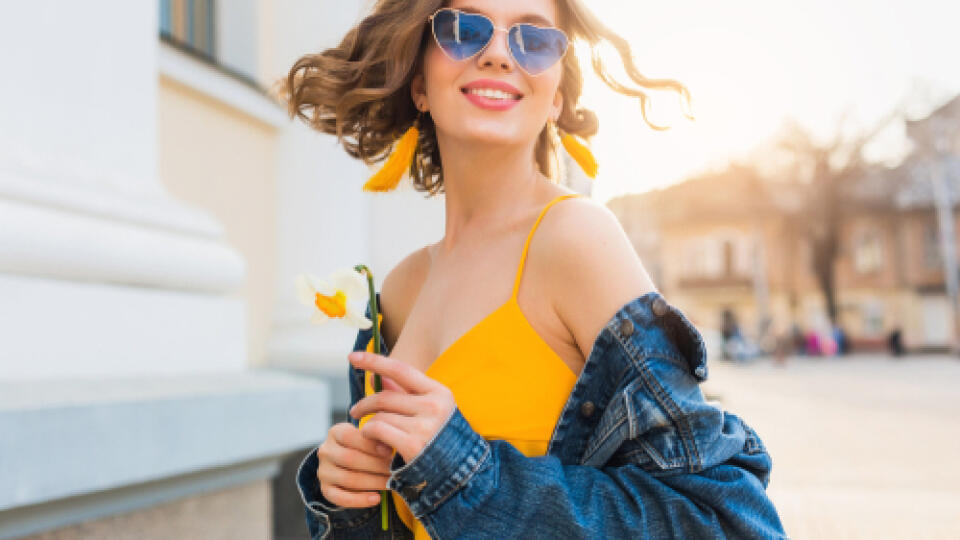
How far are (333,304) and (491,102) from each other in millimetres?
390

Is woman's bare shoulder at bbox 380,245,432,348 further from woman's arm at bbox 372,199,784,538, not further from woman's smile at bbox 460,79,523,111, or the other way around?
woman's arm at bbox 372,199,784,538

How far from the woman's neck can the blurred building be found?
40.4 meters

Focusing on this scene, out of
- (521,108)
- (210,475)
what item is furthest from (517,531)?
(210,475)

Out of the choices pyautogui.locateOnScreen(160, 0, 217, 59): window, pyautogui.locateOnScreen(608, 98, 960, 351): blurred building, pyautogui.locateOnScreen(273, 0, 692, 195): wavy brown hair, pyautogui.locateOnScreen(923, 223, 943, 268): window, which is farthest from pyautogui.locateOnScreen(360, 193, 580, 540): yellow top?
pyautogui.locateOnScreen(923, 223, 943, 268): window

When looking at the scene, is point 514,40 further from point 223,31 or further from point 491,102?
point 223,31

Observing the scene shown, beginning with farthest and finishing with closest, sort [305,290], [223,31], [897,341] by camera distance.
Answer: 1. [897,341]
2. [223,31]
3. [305,290]

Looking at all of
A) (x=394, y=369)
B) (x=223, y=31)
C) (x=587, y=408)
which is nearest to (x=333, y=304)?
(x=394, y=369)

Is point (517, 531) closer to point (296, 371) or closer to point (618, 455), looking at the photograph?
point (618, 455)

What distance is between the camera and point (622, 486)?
1.02 m

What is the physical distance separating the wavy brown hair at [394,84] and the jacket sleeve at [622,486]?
59cm

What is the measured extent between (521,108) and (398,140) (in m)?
0.41

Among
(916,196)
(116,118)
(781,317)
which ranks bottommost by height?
(781,317)

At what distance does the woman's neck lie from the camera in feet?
4.29

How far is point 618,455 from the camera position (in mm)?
1066
